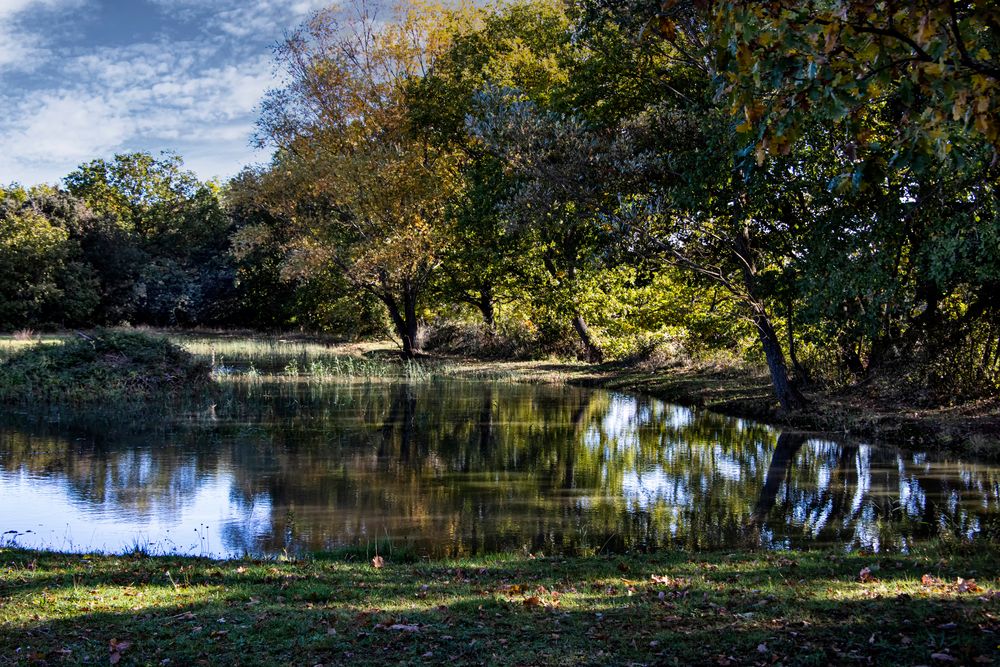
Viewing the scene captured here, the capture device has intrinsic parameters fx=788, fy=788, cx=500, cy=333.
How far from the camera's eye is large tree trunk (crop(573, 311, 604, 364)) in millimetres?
32156

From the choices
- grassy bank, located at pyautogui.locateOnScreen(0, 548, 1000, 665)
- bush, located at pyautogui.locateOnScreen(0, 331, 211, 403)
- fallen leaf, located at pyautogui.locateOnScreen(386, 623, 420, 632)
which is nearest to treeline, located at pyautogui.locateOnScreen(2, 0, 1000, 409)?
grassy bank, located at pyautogui.locateOnScreen(0, 548, 1000, 665)

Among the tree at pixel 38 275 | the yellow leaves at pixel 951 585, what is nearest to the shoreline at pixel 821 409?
the yellow leaves at pixel 951 585

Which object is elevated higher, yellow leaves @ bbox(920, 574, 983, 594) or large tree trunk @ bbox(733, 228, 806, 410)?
large tree trunk @ bbox(733, 228, 806, 410)

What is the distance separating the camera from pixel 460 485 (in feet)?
38.8

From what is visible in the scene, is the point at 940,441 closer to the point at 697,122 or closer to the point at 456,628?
the point at 697,122

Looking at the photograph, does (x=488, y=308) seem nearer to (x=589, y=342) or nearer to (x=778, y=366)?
(x=589, y=342)

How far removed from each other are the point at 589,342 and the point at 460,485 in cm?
2124

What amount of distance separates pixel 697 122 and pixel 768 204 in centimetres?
232

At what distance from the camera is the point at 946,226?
42.8 feet

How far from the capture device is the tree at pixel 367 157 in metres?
32.3

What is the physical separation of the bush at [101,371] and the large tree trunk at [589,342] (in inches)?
595

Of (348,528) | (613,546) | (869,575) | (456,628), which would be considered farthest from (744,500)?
(456,628)

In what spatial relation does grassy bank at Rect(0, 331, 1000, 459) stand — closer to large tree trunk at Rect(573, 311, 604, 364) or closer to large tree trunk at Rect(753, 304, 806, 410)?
large tree trunk at Rect(753, 304, 806, 410)

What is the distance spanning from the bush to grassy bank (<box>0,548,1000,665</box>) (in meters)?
14.4
